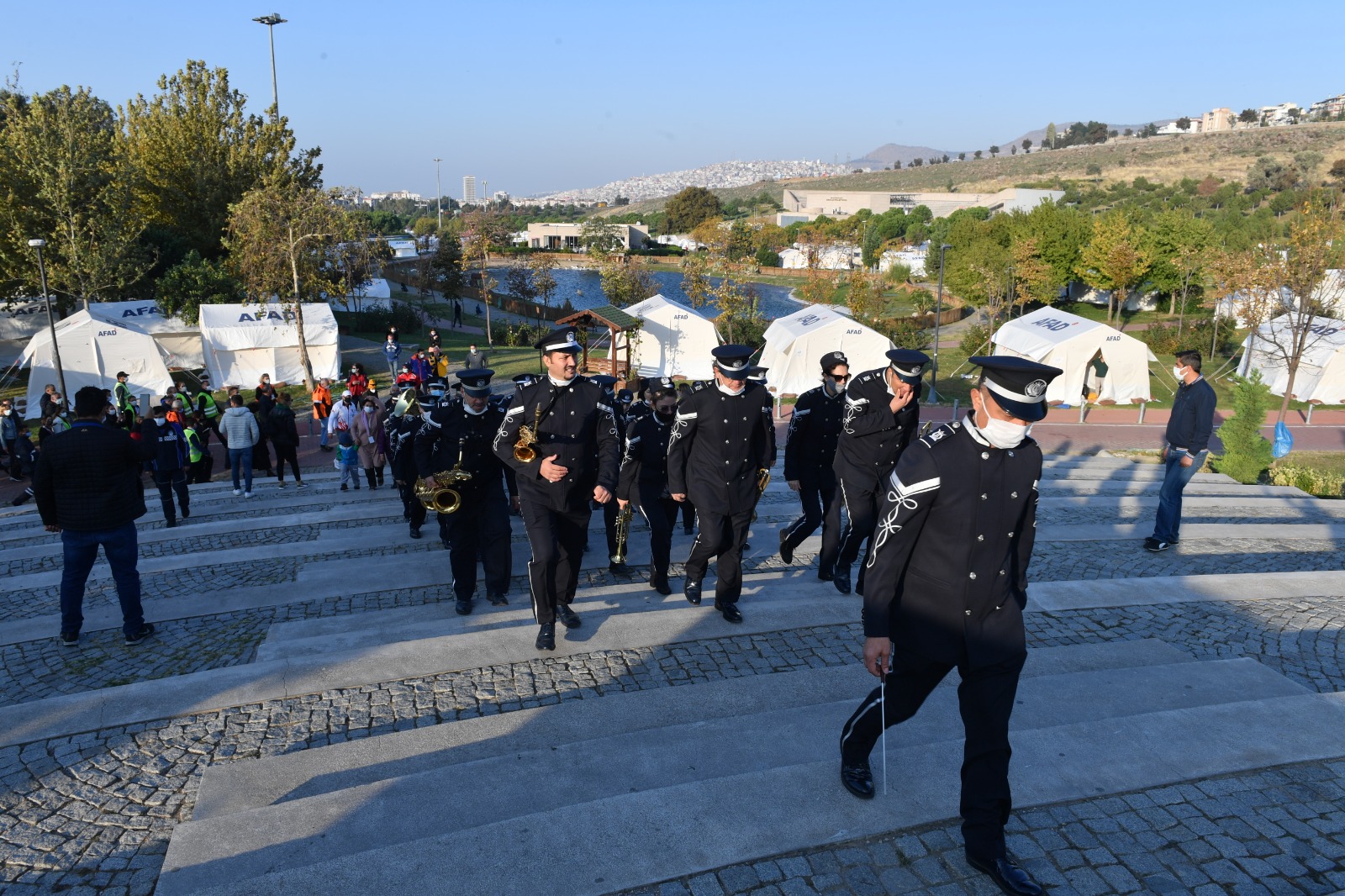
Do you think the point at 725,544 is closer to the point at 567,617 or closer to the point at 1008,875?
the point at 567,617

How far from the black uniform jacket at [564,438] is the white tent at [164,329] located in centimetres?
2643

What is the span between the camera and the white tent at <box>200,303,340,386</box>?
27828 millimetres

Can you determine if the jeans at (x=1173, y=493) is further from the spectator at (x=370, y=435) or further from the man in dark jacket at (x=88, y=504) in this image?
the spectator at (x=370, y=435)

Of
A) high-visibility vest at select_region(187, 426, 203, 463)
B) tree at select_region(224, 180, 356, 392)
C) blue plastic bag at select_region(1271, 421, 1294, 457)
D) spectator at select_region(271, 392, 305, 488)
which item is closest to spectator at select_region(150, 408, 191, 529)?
spectator at select_region(271, 392, 305, 488)

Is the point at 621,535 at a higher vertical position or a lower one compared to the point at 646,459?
lower

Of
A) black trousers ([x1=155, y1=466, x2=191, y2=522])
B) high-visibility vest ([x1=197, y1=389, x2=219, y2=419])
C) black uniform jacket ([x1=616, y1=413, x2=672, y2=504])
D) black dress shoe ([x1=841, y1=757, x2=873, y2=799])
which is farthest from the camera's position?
high-visibility vest ([x1=197, y1=389, x2=219, y2=419])

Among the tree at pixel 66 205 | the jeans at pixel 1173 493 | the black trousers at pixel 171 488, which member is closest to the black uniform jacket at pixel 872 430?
the jeans at pixel 1173 493

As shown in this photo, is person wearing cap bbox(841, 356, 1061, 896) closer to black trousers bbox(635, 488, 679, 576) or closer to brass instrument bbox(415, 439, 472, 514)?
black trousers bbox(635, 488, 679, 576)

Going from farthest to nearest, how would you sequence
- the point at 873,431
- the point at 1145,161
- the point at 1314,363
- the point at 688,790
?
the point at 1145,161 → the point at 1314,363 → the point at 873,431 → the point at 688,790

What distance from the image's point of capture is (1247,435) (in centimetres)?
1350

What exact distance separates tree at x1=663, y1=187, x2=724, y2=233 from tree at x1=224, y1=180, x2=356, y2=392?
352 ft

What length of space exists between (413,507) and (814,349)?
20498 mm

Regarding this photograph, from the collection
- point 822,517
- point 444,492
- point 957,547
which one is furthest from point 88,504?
point 957,547

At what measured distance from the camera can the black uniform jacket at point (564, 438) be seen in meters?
6.19
